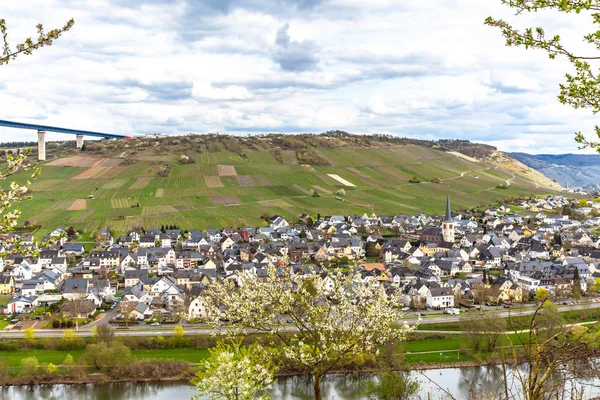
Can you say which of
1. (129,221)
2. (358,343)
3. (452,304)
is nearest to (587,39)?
(358,343)

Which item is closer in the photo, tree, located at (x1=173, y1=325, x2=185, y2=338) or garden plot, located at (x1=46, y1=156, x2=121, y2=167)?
tree, located at (x1=173, y1=325, x2=185, y2=338)

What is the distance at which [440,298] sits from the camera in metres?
35.7

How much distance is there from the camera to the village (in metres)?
35.1

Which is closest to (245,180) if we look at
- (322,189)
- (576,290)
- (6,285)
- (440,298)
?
(322,189)

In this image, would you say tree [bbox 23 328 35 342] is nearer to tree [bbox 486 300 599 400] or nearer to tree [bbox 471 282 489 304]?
tree [bbox 471 282 489 304]

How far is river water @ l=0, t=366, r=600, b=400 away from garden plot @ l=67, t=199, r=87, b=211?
4582cm

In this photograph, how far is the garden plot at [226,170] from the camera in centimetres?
8594

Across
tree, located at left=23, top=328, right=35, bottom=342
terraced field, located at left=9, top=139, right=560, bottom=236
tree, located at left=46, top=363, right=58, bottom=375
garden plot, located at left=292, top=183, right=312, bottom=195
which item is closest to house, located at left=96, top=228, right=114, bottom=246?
terraced field, located at left=9, top=139, right=560, bottom=236

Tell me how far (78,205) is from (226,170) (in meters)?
26.8

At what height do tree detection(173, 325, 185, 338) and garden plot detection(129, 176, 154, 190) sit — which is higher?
garden plot detection(129, 176, 154, 190)

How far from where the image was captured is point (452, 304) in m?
36.0

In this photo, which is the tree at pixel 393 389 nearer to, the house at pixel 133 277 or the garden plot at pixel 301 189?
the house at pixel 133 277

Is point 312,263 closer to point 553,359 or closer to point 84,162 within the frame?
point 553,359

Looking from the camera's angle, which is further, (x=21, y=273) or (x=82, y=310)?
(x=21, y=273)
